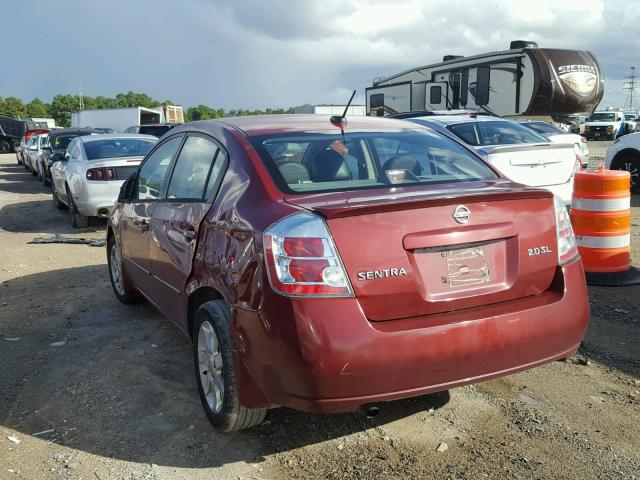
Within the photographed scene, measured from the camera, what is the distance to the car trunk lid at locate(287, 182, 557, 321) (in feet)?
9.00

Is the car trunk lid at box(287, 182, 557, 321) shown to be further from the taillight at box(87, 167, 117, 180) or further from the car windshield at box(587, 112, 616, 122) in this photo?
the car windshield at box(587, 112, 616, 122)

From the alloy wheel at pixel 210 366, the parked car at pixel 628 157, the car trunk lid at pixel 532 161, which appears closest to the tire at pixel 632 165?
the parked car at pixel 628 157

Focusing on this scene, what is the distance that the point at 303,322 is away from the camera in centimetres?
265

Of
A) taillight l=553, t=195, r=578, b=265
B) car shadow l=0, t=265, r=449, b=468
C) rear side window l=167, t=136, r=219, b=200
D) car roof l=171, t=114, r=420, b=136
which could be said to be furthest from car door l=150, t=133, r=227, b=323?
taillight l=553, t=195, r=578, b=265

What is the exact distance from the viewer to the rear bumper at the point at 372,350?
266cm

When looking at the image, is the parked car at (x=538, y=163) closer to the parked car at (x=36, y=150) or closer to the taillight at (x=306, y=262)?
the taillight at (x=306, y=262)

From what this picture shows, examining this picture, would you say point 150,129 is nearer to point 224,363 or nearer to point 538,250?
point 224,363

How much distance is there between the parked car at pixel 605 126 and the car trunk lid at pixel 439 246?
38718mm

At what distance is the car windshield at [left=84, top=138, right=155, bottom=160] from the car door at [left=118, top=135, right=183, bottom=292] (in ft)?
18.8

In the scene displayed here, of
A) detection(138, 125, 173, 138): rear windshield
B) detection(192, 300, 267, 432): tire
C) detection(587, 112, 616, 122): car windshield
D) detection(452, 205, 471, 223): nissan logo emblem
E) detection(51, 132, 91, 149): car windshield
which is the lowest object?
detection(192, 300, 267, 432): tire

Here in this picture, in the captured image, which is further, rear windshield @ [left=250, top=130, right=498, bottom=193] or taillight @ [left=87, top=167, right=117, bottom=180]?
taillight @ [left=87, top=167, right=117, bottom=180]

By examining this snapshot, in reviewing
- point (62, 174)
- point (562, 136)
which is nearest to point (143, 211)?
point (62, 174)

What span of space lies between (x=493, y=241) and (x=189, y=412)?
78.6 inches

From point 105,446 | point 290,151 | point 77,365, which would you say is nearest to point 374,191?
point 290,151
